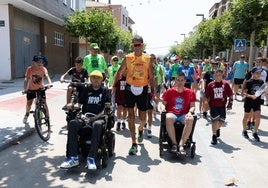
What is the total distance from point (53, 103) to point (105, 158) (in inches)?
275

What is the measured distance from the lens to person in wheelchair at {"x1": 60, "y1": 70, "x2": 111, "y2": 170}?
4726 mm

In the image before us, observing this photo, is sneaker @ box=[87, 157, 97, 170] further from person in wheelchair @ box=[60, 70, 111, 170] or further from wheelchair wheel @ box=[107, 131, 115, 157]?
wheelchair wheel @ box=[107, 131, 115, 157]

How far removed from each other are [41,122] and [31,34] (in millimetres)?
16071

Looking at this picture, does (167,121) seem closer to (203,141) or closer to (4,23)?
(203,141)

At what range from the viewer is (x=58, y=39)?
26.9m

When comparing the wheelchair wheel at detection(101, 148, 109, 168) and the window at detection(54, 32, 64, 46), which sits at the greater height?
the window at detection(54, 32, 64, 46)

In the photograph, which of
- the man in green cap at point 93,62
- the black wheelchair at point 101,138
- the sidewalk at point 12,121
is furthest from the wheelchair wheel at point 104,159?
the man in green cap at point 93,62

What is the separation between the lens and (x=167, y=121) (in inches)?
224

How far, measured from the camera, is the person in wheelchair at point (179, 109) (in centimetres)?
557

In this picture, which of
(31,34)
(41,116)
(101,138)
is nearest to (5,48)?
(31,34)

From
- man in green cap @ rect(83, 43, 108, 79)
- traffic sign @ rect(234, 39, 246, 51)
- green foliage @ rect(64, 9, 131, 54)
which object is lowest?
man in green cap @ rect(83, 43, 108, 79)

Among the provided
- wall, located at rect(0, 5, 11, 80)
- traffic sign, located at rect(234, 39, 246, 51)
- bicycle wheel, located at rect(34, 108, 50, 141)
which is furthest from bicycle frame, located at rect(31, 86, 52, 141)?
traffic sign, located at rect(234, 39, 246, 51)

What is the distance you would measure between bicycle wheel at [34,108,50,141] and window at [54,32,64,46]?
65.0 ft

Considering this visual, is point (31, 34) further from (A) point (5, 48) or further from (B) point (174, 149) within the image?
(B) point (174, 149)
